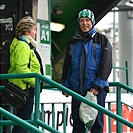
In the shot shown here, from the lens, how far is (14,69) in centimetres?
532

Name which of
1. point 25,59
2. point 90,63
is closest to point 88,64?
point 90,63

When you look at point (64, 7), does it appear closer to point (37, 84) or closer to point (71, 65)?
point (71, 65)

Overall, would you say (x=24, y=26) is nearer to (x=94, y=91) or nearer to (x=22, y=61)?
(x=22, y=61)

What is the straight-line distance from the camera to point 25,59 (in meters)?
5.11

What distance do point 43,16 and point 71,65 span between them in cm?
330

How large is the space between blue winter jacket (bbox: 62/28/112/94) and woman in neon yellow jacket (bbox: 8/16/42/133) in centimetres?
42

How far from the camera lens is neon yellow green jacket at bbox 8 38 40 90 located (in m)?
5.10

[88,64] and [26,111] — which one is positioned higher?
[88,64]

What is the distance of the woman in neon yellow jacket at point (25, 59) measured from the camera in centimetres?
511

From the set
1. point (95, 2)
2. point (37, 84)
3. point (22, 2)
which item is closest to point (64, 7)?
point (95, 2)

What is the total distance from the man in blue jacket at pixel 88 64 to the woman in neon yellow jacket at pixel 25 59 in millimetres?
383

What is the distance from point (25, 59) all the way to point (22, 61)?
0.04m

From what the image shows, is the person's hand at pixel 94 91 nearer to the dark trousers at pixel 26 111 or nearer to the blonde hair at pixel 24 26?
the dark trousers at pixel 26 111

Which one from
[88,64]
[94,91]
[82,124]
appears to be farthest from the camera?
[82,124]
